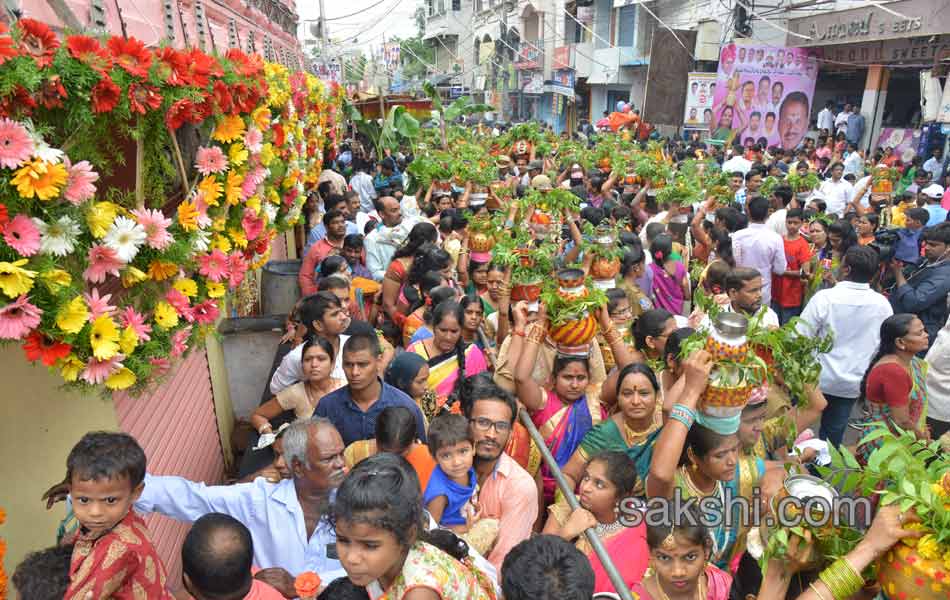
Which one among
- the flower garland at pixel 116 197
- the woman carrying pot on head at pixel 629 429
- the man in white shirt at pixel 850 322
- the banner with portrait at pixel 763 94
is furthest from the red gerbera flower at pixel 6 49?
the banner with portrait at pixel 763 94

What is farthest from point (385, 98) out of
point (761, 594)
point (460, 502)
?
point (761, 594)

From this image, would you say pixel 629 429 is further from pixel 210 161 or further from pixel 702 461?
pixel 210 161

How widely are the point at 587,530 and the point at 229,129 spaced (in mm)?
2218

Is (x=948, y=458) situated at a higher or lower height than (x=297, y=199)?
lower

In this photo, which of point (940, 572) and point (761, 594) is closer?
point (940, 572)

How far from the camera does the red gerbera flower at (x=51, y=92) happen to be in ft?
5.93

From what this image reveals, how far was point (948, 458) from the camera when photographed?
76.4 inches

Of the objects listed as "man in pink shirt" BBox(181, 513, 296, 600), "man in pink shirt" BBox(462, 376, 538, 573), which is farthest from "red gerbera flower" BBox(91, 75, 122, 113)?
"man in pink shirt" BBox(462, 376, 538, 573)

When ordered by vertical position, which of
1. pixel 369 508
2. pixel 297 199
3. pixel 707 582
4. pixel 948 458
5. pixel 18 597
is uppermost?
pixel 297 199

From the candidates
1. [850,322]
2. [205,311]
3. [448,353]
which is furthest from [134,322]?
[850,322]

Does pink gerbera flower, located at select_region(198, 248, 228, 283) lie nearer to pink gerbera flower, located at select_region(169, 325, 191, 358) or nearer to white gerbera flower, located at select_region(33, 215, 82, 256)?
pink gerbera flower, located at select_region(169, 325, 191, 358)

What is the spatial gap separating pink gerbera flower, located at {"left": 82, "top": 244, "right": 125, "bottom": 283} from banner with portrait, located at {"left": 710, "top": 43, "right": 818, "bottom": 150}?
720 inches

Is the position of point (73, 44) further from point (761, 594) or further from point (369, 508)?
point (761, 594)

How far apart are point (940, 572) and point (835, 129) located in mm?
18632
